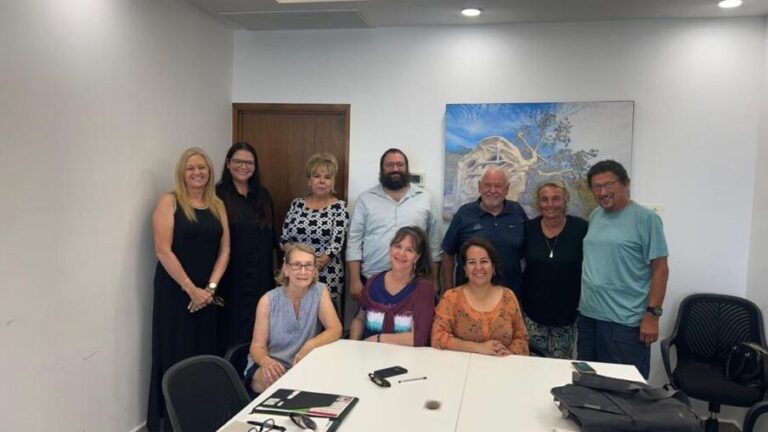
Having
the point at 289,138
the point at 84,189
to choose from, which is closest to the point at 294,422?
the point at 84,189

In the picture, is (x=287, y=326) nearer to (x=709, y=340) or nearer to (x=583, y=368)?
(x=583, y=368)

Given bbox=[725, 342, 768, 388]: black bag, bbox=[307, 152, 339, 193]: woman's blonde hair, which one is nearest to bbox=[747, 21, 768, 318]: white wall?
bbox=[725, 342, 768, 388]: black bag

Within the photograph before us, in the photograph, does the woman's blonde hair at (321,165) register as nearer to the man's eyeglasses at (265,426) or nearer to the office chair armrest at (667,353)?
the man's eyeglasses at (265,426)

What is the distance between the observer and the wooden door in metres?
4.00

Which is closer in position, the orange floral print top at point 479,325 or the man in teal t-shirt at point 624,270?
the orange floral print top at point 479,325

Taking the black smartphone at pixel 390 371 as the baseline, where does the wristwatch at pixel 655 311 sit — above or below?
above

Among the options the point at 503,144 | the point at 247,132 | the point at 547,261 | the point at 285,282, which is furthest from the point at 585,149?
the point at 247,132

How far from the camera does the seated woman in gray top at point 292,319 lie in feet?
8.48

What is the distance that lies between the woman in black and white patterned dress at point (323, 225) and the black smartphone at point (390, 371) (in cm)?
126

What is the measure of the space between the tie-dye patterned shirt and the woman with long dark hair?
90 cm

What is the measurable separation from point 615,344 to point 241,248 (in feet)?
6.98

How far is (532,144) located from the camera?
365 centimetres

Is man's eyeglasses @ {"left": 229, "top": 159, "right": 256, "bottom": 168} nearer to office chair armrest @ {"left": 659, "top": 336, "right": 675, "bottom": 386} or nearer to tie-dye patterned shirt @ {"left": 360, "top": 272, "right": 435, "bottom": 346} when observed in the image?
tie-dye patterned shirt @ {"left": 360, "top": 272, "right": 435, "bottom": 346}

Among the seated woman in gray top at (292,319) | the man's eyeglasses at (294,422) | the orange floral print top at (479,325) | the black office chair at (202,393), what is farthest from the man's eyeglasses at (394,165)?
the man's eyeglasses at (294,422)
